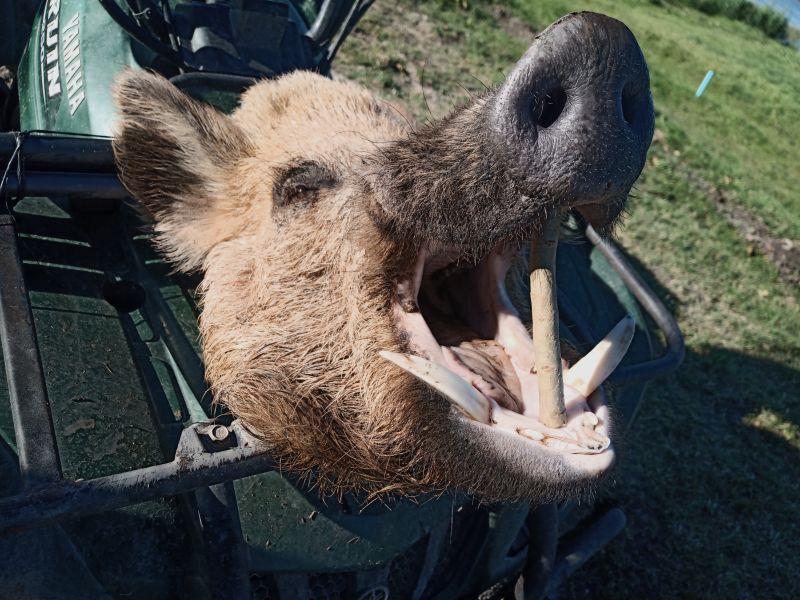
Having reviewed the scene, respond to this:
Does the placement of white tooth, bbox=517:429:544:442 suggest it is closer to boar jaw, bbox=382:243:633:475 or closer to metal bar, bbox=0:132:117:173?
boar jaw, bbox=382:243:633:475

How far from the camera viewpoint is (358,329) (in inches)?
75.7

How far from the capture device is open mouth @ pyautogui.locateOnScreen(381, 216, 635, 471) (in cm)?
173

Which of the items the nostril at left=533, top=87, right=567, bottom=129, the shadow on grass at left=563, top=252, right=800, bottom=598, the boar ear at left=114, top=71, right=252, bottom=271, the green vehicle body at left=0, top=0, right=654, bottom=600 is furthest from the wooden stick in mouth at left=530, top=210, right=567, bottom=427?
the shadow on grass at left=563, top=252, right=800, bottom=598

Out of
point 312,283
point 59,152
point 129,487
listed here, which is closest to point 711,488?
point 312,283

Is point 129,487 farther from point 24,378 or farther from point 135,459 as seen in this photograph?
point 135,459

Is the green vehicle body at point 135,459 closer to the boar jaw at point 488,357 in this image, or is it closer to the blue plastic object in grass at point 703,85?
the boar jaw at point 488,357

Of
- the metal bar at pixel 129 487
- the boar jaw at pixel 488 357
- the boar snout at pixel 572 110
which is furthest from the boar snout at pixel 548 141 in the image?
the metal bar at pixel 129 487

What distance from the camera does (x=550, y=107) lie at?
5.31 ft

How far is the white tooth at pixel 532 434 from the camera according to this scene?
1.71 m

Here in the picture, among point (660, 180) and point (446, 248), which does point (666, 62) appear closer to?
point (660, 180)

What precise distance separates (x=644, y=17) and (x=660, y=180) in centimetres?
660

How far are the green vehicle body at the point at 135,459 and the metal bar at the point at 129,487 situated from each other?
A: 33cm

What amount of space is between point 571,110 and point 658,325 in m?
1.81

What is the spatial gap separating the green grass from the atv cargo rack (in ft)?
3.59
